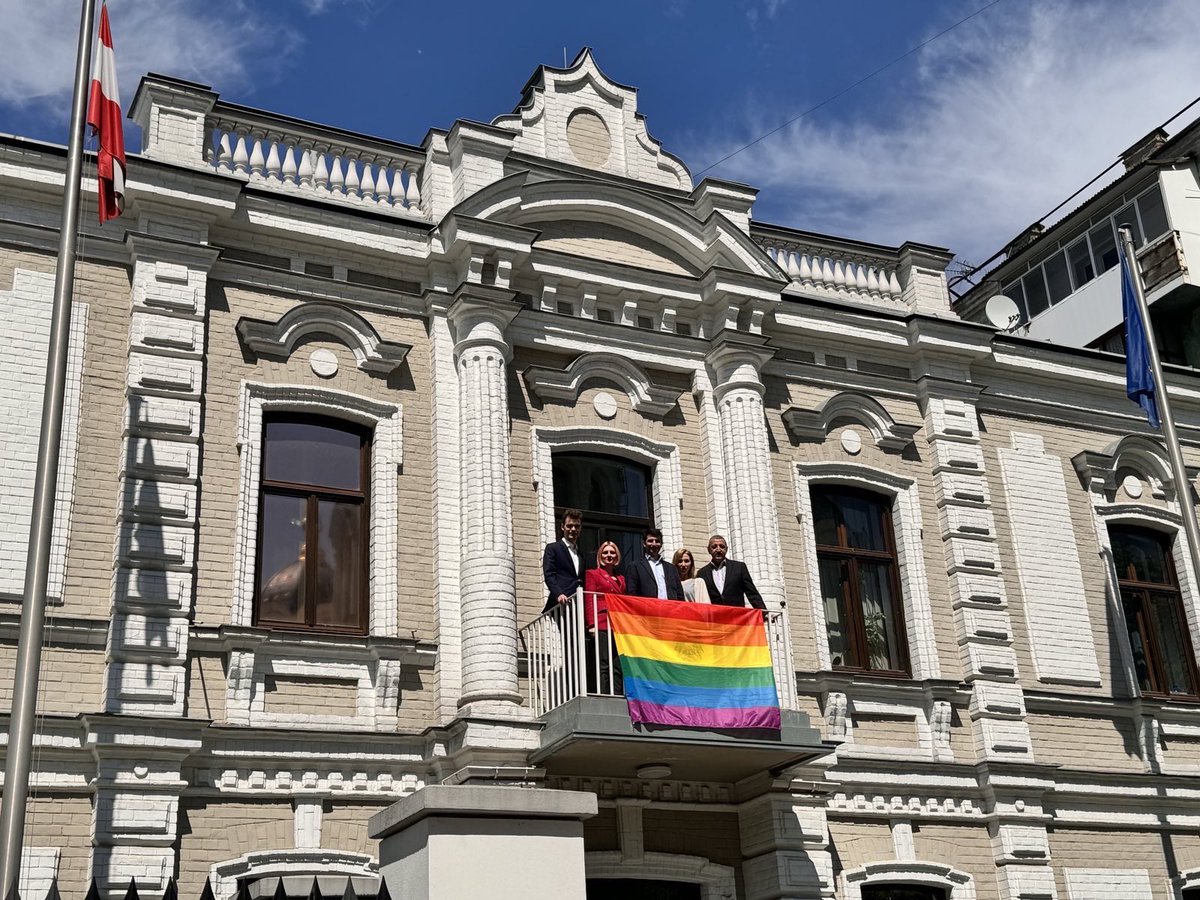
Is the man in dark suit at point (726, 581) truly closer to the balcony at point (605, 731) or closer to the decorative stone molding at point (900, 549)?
the balcony at point (605, 731)

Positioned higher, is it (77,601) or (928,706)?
(77,601)

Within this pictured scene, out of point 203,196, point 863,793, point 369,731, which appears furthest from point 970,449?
point 203,196

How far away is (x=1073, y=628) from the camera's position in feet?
53.6

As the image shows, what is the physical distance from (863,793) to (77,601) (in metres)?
7.91

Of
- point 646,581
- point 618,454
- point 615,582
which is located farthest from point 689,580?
point 618,454

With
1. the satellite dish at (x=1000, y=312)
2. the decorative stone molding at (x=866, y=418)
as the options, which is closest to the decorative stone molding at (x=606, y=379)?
the decorative stone molding at (x=866, y=418)

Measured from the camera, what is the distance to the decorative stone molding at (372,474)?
12438 mm

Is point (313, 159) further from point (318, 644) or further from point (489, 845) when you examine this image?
point (489, 845)

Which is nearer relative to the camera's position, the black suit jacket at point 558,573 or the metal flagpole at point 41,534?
the metal flagpole at point 41,534

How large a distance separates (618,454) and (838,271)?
4.33 meters

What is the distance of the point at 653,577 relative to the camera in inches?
504

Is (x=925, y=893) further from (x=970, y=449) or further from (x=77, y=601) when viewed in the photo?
(x=77, y=601)

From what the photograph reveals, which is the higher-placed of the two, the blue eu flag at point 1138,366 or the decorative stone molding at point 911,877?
the blue eu flag at point 1138,366

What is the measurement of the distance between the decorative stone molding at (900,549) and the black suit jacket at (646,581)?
2536 millimetres
